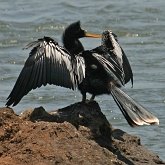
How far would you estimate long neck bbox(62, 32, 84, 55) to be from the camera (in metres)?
8.50

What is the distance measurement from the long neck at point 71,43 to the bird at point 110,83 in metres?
0.50

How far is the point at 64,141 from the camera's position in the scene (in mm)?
6125

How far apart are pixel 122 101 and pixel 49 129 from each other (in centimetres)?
139

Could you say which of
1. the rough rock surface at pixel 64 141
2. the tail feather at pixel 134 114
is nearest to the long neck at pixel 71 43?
the tail feather at pixel 134 114

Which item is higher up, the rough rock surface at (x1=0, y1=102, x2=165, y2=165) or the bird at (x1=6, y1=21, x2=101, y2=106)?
the bird at (x1=6, y1=21, x2=101, y2=106)

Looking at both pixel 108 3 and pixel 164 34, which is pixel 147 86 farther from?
pixel 108 3

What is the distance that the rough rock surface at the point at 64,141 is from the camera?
5.96 m

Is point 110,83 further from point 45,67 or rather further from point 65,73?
point 45,67

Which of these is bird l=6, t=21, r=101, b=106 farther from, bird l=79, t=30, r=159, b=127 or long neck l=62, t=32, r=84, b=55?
long neck l=62, t=32, r=84, b=55

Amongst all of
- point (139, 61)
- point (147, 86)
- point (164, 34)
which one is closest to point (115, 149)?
point (147, 86)

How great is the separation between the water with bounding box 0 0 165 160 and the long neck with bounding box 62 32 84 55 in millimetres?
1649

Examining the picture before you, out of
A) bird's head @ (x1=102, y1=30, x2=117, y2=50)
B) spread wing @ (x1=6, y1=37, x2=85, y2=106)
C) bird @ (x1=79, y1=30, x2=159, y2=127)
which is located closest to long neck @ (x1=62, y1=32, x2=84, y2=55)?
bird's head @ (x1=102, y1=30, x2=117, y2=50)

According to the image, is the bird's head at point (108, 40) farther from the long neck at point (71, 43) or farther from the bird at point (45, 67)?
the bird at point (45, 67)

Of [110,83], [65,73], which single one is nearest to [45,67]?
[65,73]
